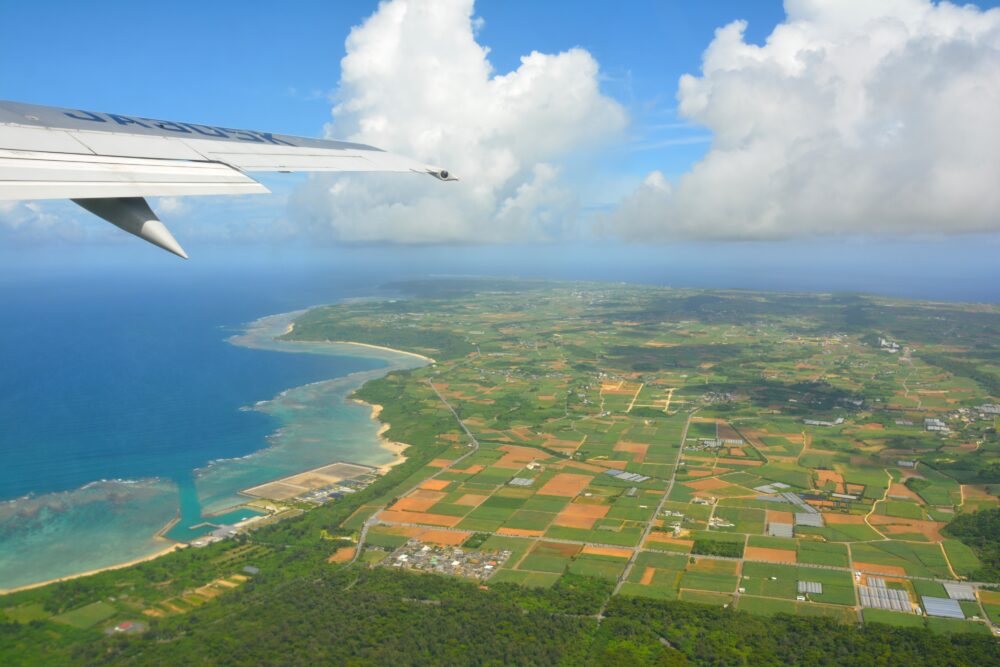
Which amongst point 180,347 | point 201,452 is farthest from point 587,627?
point 180,347

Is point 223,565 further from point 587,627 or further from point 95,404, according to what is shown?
point 95,404

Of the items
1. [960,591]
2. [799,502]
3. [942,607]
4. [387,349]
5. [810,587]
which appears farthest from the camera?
[387,349]

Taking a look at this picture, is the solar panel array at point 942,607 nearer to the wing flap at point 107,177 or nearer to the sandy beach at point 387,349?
the wing flap at point 107,177

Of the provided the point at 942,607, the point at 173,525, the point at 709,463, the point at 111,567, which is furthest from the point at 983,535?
the point at 111,567

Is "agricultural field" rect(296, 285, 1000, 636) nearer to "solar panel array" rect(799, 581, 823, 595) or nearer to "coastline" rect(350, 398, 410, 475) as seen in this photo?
"solar panel array" rect(799, 581, 823, 595)

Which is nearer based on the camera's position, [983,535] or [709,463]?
[983,535]

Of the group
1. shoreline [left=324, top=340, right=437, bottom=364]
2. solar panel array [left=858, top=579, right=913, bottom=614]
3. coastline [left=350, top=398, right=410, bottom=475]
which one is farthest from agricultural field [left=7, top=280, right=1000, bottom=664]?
shoreline [left=324, top=340, right=437, bottom=364]

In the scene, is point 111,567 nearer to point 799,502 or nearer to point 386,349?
point 799,502

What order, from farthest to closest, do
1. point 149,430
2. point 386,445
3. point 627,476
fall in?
point 149,430
point 386,445
point 627,476
